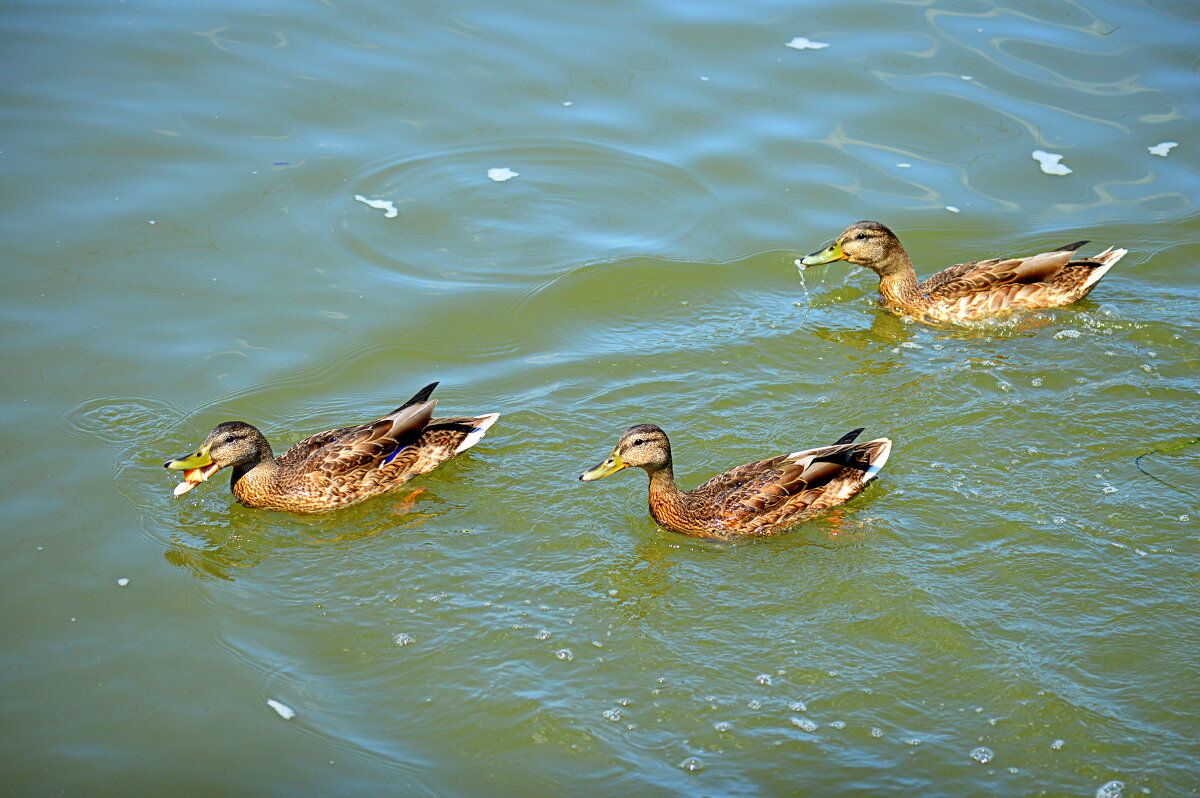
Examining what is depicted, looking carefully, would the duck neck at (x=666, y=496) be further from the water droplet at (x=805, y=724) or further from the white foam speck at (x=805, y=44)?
the white foam speck at (x=805, y=44)

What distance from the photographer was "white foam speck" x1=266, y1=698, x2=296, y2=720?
19.2 ft

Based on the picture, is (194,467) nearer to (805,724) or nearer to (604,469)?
(604,469)

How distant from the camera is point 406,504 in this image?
7742 mm

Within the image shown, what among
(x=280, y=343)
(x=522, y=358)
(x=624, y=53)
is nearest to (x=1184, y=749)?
(x=522, y=358)

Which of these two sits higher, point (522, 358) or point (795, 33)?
point (795, 33)

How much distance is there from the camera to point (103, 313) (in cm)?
918

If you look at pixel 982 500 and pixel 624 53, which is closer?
pixel 982 500

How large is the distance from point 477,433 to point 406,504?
0.73m

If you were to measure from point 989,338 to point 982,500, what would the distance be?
264 centimetres

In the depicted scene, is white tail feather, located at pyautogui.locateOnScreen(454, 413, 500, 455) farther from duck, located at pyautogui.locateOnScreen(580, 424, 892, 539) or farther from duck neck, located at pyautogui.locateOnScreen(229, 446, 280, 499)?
duck neck, located at pyautogui.locateOnScreen(229, 446, 280, 499)

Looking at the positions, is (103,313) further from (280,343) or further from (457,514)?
(457,514)

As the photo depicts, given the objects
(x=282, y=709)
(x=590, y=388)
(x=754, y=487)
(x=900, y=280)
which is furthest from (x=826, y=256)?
(x=282, y=709)

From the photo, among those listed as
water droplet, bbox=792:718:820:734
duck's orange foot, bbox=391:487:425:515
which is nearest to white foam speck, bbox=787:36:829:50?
duck's orange foot, bbox=391:487:425:515

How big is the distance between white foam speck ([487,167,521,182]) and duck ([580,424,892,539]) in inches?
198
